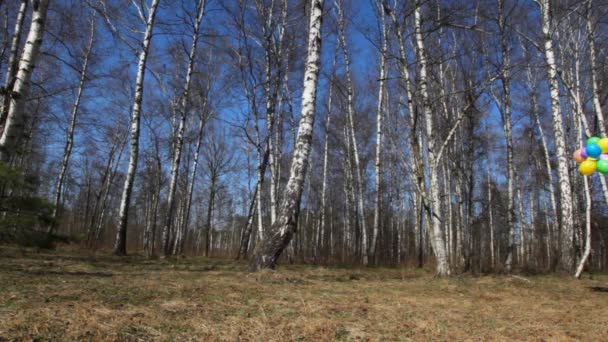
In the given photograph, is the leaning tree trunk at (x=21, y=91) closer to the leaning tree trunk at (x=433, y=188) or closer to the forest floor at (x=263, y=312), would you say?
the forest floor at (x=263, y=312)

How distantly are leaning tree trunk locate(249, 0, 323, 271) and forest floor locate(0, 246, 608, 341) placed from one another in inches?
37.4

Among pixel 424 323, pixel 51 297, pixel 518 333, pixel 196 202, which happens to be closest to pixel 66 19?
pixel 51 297

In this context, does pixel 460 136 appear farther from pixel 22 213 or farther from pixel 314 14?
pixel 22 213

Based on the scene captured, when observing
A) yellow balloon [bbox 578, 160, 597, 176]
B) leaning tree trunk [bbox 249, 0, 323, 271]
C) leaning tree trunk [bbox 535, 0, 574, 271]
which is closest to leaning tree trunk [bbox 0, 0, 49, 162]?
leaning tree trunk [bbox 249, 0, 323, 271]

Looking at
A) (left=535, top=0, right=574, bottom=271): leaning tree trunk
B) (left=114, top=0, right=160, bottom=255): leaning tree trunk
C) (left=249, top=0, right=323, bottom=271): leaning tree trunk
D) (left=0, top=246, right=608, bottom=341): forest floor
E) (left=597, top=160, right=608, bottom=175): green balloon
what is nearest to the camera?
(left=0, top=246, right=608, bottom=341): forest floor

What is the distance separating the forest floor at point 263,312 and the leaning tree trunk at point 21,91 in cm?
183

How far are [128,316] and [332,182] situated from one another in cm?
2478

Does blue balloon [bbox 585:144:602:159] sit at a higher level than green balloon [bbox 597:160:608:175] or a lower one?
higher

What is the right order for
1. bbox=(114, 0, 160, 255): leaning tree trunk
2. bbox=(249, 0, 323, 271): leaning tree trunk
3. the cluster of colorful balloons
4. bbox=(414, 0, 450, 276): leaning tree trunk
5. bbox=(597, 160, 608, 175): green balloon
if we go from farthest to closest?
bbox=(114, 0, 160, 255): leaning tree trunk, bbox=(414, 0, 450, 276): leaning tree trunk, bbox=(249, 0, 323, 271): leaning tree trunk, the cluster of colorful balloons, bbox=(597, 160, 608, 175): green balloon

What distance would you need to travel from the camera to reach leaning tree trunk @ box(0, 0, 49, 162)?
538 cm

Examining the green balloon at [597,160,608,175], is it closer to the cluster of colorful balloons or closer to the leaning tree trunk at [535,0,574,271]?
the cluster of colorful balloons

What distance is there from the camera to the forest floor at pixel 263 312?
250 centimetres

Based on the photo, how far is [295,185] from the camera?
20.7 ft

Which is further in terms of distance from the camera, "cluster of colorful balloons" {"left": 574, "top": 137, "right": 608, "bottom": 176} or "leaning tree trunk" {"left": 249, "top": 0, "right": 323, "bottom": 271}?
"leaning tree trunk" {"left": 249, "top": 0, "right": 323, "bottom": 271}
